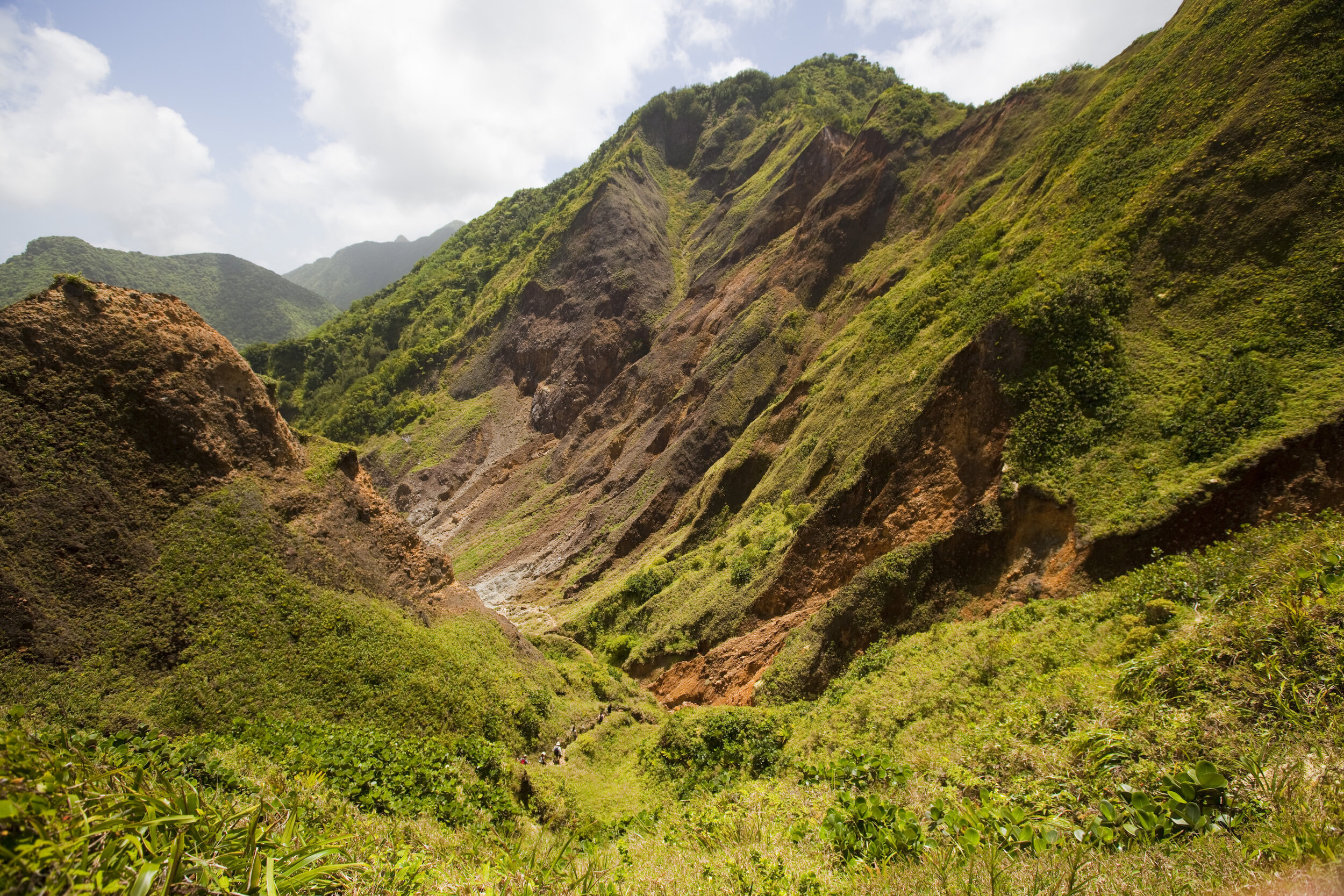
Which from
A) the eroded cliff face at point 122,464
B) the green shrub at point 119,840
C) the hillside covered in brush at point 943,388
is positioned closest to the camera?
the green shrub at point 119,840

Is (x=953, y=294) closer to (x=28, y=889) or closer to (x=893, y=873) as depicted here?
(x=893, y=873)

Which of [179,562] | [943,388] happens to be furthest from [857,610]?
[179,562]

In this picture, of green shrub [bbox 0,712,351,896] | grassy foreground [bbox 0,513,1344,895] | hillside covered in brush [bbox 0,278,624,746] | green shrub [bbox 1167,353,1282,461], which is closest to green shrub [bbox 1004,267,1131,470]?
green shrub [bbox 1167,353,1282,461]

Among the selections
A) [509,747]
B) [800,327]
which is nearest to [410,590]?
[509,747]

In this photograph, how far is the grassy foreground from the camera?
8.20 ft

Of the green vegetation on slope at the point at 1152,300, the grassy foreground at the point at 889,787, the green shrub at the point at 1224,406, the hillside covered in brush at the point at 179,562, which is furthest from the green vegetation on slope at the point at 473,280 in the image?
the grassy foreground at the point at 889,787

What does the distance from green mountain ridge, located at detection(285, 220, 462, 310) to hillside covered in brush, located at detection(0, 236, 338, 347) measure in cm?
2751

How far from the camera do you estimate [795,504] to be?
20891mm

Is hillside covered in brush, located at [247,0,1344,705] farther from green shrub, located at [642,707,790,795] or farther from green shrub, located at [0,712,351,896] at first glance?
green shrub, located at [0,712,351,896]

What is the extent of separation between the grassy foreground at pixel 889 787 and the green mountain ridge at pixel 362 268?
156 m

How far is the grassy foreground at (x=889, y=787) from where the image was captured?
98.3 inches

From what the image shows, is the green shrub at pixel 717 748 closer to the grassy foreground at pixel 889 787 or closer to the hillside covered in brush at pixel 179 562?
the grassy foreground at pixel 889 787

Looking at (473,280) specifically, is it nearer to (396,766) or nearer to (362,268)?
(396,766)

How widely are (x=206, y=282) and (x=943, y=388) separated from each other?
430 feet
